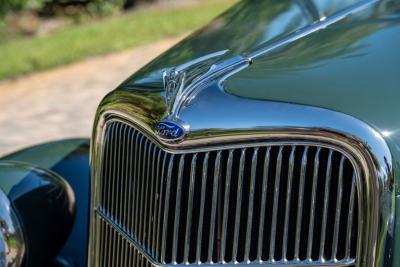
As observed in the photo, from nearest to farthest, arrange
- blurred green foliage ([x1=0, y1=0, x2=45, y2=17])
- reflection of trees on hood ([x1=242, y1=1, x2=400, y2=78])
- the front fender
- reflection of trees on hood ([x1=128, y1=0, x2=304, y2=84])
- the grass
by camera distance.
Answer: reflection of trees on hood ([x1=242, y1=1, x2=400, y2=78]) < reflection of trees on hood ([x1=128, y1=0, x2=304, y2=84]) < the front fender < the grass < blurred green foliage ([x1=0, y1=0, x2=45, y2=17])

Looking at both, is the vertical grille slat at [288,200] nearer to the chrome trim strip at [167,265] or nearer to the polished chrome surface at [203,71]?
the chrome trim strip at [167,265]

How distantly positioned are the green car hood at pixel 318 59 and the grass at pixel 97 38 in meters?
6.21

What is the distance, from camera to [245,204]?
2309 millimetres

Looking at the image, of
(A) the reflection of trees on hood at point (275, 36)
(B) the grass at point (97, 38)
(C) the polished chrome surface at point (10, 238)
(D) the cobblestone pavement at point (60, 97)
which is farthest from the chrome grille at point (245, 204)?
(B) the grass at point (97, 38)

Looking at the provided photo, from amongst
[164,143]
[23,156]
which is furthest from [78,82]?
[164,143]

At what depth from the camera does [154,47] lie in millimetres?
9773

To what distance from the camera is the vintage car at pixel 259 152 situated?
2.15 metres

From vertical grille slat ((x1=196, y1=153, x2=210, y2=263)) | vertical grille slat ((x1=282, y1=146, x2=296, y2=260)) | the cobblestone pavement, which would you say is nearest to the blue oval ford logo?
vertical grille slat ((x1=196, y1=153, x2=210, y2=263))

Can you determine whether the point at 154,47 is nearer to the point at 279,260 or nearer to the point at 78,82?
the point at 78,82

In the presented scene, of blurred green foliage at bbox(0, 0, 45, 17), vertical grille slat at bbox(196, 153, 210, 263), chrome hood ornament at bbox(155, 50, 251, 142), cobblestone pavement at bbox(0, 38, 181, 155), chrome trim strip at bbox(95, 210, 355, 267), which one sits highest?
blurred green foliage at bbox(0, 0, 45, 17)

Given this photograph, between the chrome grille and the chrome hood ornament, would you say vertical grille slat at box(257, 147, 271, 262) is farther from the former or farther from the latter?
the chrome hood ornament

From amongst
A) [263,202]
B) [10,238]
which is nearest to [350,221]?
[263,202]

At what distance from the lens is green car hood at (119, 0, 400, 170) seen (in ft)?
7.23

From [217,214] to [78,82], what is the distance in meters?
6.52
